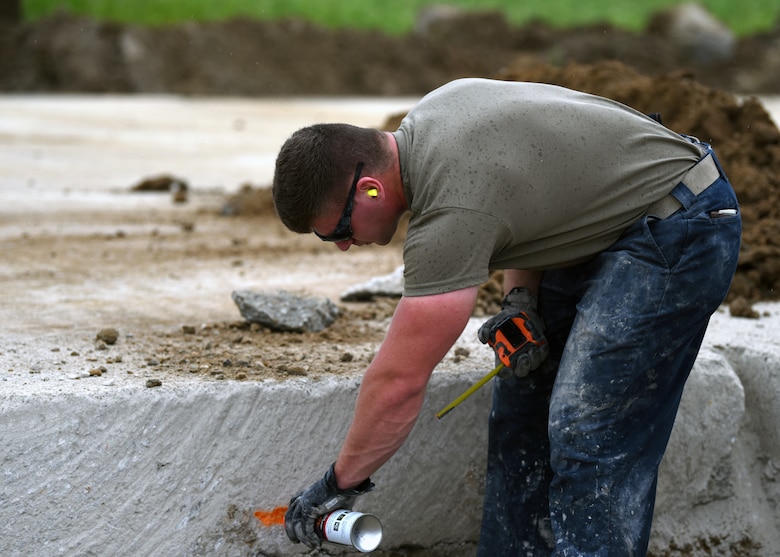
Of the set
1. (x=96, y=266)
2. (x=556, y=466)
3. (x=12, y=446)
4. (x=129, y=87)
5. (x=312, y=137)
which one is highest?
(x=312, y=137)

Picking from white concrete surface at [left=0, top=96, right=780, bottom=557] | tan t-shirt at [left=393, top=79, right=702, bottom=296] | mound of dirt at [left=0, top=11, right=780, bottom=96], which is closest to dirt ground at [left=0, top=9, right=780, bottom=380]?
white concrete surface at [left=0, top=96, right=780, bottom=557]

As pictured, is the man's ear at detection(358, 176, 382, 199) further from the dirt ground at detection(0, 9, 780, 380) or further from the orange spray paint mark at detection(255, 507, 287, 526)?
the orange spray paint mark at detection(255, 507, 287, 526)

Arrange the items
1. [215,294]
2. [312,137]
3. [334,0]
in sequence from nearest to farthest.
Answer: [312,137] → [215,294] → [334,0]

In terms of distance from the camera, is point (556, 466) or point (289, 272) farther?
point (289, 272)

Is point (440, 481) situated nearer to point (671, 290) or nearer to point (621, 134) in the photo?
point (671, 290)

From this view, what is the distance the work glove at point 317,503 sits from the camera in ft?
9.25

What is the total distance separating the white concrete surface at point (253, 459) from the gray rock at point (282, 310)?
21.3 inches

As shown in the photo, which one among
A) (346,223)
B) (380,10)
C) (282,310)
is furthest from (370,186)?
(380,10)

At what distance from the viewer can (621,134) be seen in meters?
2.72

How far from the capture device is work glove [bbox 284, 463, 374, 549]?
282cm

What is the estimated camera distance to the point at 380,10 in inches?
842

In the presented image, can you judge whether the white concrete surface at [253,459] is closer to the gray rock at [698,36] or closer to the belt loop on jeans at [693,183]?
the belt loop on jeans at [693,183]

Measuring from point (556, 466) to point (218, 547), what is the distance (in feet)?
4.01

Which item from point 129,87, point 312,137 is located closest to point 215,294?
point 312,137
